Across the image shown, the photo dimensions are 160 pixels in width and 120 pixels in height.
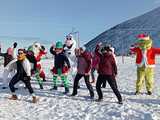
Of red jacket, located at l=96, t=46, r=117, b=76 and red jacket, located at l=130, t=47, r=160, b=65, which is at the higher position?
red jacket, located at l=130, t=47, r=160, b=65

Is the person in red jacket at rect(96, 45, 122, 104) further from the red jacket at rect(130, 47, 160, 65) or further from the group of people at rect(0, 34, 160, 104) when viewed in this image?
the red jacket at rect(130, 47, 160, 65)

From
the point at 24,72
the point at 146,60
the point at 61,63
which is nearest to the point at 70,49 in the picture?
the point at 61,63

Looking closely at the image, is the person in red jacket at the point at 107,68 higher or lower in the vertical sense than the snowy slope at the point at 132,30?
lower

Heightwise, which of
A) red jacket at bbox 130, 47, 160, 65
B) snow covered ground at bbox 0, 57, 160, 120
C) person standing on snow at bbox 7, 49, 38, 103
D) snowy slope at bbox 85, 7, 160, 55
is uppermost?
snowy slope at bbox 85, 7, 160, 55

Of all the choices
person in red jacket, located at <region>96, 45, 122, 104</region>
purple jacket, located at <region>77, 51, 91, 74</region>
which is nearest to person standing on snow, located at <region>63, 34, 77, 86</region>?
purple jacket, located at <region>77, 51, 91, 74</region>

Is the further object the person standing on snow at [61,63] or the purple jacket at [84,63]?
the person standing on snow at [61,63]

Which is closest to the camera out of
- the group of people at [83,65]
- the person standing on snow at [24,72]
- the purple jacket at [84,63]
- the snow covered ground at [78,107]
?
the snow covered ground at [78,107]

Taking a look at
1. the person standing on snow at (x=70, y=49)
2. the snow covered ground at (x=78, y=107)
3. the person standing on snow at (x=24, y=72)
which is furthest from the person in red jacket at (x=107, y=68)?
the person standing on snow at (x=70, y=49)

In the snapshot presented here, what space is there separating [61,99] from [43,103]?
73 centimetres

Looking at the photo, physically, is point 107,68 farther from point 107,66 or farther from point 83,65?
point 83,65

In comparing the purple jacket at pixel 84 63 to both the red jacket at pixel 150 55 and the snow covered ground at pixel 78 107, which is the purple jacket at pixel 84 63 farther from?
the red jacket at pixel 150 55

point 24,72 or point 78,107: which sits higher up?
point 24,72

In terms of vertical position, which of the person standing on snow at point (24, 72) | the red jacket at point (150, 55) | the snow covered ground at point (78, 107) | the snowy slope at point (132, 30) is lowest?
the snow covered ground at point (78, 107)

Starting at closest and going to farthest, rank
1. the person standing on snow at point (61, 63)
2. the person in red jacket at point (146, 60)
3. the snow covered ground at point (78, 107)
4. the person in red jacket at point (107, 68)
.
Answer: the snow covered ground at point (78, 107), the person in red jacket at point (107, 68), the person in red jacket at point (146, 60), the person standing on snow at point (61, 63)
